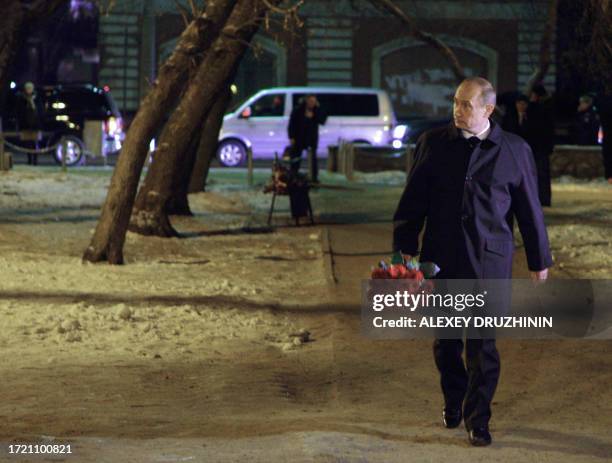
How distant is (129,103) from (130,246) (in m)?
29.9

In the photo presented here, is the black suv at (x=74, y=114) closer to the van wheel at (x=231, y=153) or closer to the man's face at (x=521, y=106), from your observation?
the van wheel at (x=231, y=153)

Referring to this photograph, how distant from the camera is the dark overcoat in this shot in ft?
22.3

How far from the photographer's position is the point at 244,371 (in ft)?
31.2

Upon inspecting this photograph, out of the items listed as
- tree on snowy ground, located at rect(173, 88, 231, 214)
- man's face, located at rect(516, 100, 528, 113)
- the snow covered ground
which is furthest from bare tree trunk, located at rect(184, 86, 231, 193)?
man's face, located at rect(516, 100, 528, 113)

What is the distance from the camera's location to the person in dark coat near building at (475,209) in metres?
6.79

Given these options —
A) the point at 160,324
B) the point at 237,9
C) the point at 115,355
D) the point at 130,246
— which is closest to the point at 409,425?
the point at 115,355

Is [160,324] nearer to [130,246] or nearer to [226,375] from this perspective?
[226,375]

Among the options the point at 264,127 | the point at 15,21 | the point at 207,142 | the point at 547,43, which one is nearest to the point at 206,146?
the point at 207,142

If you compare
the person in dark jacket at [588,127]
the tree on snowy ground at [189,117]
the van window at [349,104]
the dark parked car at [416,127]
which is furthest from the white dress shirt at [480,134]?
the van window at [349,104]

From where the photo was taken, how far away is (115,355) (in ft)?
32.5

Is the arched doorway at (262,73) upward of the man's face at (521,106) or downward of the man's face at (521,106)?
downward

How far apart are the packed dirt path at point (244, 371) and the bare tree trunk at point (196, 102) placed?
4.52 ft

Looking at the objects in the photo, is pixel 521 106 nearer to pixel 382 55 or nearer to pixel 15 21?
pixel 15 21

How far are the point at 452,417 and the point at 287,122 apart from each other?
26277 mm
